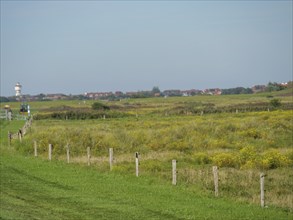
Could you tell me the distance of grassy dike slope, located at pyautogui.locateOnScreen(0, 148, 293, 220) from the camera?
15.3 meters

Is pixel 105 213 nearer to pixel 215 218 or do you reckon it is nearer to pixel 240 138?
pixel 215 218

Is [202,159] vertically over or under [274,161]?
under

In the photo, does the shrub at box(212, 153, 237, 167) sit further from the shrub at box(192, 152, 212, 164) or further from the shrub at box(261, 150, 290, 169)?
the shrub at box(261, 150, 290, 169)

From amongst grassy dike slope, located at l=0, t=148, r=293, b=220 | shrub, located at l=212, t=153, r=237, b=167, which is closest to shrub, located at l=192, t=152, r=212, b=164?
shrub, located at l=212, t=153, r=237, b=167

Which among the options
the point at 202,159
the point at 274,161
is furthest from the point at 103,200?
the point at 202,159

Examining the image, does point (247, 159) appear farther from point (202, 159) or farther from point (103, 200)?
point (103, 200)

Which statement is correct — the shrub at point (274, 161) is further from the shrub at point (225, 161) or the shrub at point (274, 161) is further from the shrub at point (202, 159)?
the shrub at point (202, 159)

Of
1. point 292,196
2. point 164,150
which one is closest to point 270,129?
point 164,150

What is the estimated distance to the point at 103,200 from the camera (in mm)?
17984

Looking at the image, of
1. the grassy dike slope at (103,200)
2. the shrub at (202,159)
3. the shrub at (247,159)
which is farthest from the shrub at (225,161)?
the grassy dike slope at (103,200)

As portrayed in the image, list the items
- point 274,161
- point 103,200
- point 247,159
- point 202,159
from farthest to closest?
point 202,159
point 247,159
point 274,161
point 103,200

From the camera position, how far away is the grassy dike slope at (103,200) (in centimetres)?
1530

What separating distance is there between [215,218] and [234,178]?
7.98 meters

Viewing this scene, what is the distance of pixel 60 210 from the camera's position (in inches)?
619
